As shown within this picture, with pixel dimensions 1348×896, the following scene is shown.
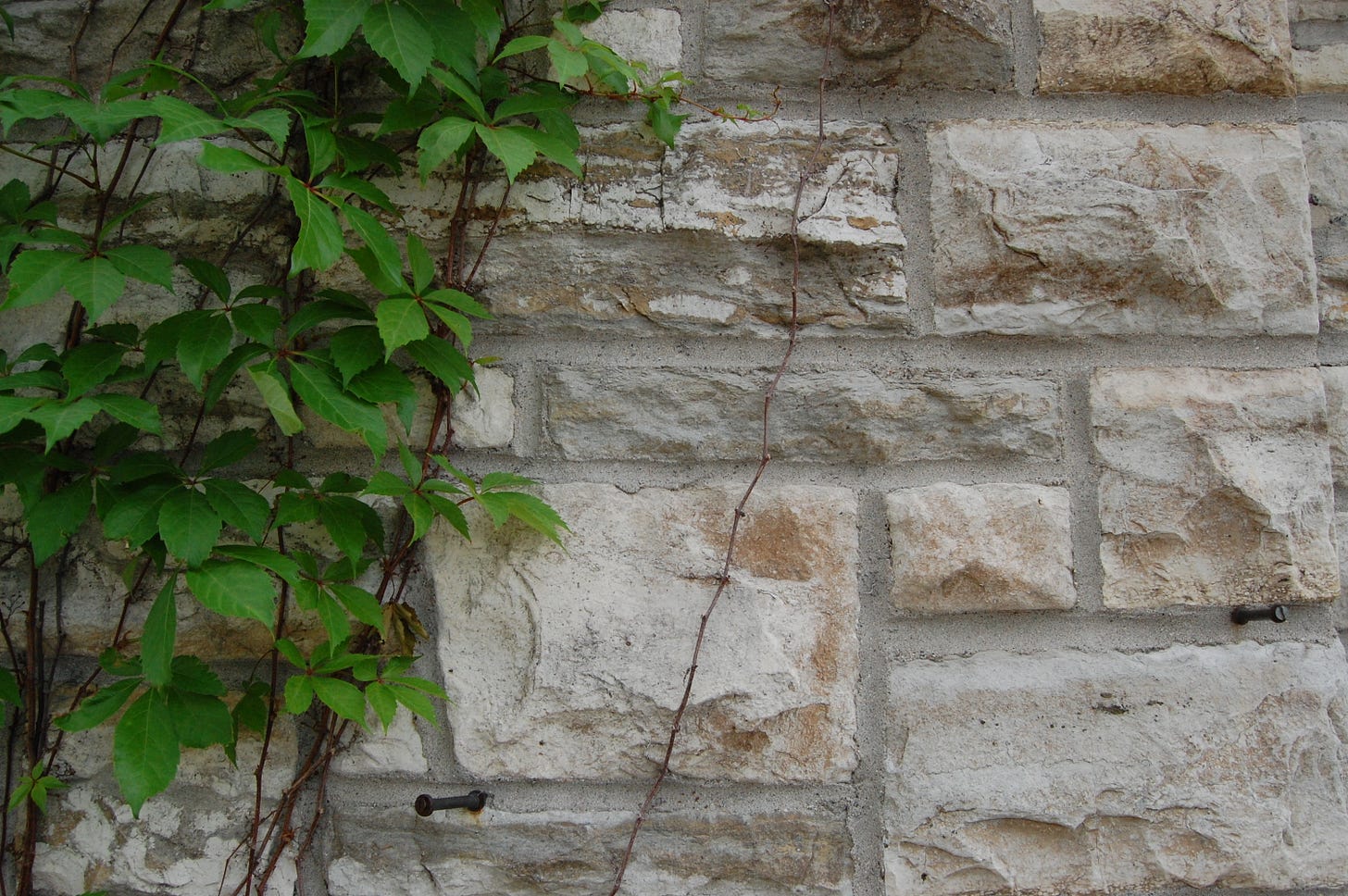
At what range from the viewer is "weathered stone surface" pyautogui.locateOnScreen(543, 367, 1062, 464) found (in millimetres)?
1146

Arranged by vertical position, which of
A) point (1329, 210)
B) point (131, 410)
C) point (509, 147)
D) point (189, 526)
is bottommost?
point (189, 526)

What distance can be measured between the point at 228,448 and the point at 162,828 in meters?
0.48

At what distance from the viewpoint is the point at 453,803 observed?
3.58 feet

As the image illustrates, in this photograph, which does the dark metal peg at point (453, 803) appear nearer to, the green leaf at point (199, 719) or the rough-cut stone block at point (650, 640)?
the rough-cut stone block at point (650, 640)

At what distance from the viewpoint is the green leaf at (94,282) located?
94 cm

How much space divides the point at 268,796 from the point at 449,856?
0.78 feet

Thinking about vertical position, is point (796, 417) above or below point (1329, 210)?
below

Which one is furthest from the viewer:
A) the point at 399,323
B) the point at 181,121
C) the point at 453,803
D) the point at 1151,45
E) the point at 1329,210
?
the point at 1329,210

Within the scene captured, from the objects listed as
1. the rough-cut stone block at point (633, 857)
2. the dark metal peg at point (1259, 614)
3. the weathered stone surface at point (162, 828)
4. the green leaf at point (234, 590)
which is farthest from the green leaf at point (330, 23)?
the dark metal peg at point (1259, 614)

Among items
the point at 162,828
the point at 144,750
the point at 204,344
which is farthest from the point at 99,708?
the point at 204,344

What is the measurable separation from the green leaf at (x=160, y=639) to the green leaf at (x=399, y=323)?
0.34 metres

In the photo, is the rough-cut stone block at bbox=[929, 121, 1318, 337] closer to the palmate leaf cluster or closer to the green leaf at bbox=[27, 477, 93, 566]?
the palmate leaf cluster

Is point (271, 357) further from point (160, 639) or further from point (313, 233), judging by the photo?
point (160, 639)

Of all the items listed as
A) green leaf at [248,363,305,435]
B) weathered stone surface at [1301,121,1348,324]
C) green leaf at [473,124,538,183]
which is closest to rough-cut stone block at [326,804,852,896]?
green leaf at [248,363,305,435]
